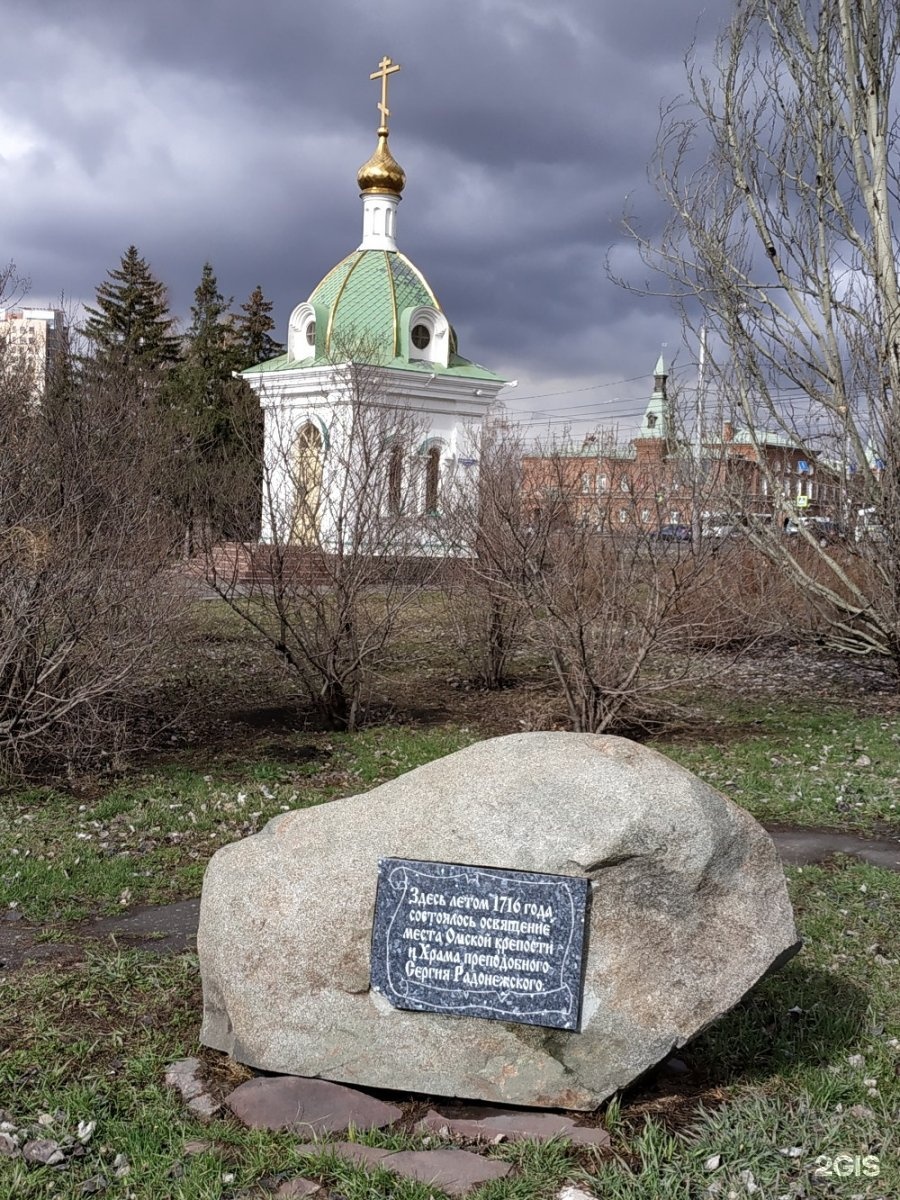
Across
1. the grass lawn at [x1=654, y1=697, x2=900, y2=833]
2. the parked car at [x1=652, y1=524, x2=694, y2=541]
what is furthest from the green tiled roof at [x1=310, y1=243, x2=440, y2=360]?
the parked car at [x1=652, y1=524, x2=694, y2=541]

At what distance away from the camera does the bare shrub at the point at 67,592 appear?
869 cm

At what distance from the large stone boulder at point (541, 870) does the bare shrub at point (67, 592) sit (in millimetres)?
4746

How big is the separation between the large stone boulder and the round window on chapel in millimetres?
27650

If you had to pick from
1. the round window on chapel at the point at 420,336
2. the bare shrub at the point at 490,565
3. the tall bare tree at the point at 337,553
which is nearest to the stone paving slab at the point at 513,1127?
the bare shrub at the point at 490,565

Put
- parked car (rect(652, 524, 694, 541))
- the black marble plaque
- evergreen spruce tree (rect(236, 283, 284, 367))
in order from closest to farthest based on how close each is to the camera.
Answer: the black marble plaque < parked car (rect(652, 524, 694, 541)) < evergreen spruce tree (rect(236, 283, 284, 367))

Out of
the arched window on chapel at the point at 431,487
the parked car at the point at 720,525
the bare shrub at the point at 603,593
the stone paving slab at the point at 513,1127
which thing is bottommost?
the stone paving slab at the point at 513,1127

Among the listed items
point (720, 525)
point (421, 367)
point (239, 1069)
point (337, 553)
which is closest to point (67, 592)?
point (337, 553)

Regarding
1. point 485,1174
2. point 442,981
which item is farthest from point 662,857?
point 485,1174

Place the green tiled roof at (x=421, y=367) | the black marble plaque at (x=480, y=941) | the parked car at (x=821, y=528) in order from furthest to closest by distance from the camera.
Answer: the green tiled roof at (x=421, y=367), the parked car at (x=821, y=528), the black marble plaque at (x=480, y=941)

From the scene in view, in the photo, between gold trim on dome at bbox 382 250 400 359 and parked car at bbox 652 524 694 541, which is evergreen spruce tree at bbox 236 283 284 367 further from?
parked car at bbox 652 524 694 541

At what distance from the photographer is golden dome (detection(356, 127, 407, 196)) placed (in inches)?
1262

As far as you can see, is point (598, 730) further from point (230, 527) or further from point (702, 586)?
point (230, 527)

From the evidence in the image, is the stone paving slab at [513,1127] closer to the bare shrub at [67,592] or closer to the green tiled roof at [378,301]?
the bare shrub at [67,592]

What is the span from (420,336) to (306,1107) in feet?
93.5
